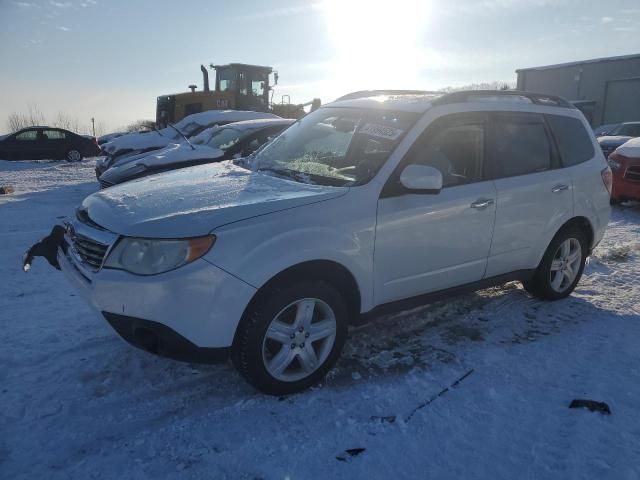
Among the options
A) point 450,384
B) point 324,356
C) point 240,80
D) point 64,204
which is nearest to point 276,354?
point 324,356

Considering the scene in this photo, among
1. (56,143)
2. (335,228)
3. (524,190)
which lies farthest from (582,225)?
(56,143)

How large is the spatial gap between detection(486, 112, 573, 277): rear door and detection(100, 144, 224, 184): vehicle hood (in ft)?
15.3

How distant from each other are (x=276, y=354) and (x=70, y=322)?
1.94 m

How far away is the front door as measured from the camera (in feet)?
10.7

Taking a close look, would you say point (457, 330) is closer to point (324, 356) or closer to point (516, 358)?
point (516, 358)

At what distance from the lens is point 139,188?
348 centimetres

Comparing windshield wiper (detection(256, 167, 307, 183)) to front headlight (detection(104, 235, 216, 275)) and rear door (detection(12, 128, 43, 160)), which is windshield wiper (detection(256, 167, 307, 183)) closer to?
front headlight (detection(104, 235, 216, 275))

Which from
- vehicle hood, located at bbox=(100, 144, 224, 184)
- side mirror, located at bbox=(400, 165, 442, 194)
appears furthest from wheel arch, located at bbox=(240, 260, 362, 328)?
vehicle hood, located at bbox=(100, 144, 224, 184)

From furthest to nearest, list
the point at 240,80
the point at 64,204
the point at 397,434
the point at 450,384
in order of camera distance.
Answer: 1. the point at 240,80
2. the point at 64,204
3. the point at 450,384
4. the point at 397,434

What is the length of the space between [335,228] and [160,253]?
1002 mm

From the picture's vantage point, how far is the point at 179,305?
2580 mm

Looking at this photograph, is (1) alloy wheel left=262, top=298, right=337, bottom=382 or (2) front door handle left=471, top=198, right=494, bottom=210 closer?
(1) alloy wheel left=262, top=298, right=337, bottom=382

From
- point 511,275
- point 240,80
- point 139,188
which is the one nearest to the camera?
point 139,188

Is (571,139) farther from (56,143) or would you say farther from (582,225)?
(56,143)
